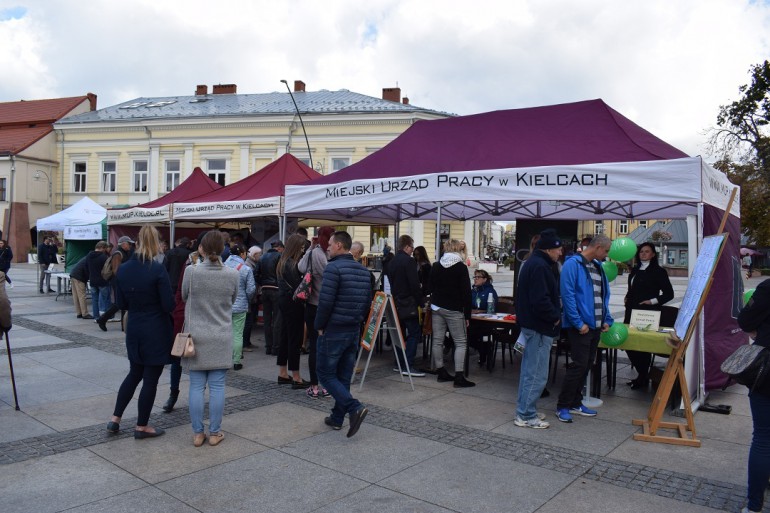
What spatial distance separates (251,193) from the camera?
1111 centimetres

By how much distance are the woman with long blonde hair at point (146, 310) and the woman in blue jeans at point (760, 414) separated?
4.27 metres

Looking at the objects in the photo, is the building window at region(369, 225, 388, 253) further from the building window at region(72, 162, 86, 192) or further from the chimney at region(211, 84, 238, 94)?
the building window at region(72, 162, 86, 192)

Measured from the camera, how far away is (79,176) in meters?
38.0

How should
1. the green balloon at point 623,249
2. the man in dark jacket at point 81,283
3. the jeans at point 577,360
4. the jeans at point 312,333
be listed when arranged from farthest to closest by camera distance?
the man in dark jacket at point 81,283, the green balloon at point 623,249, the jeans at point 312,333, the jeans at point 577,360

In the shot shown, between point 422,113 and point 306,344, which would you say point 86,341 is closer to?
point 306,344

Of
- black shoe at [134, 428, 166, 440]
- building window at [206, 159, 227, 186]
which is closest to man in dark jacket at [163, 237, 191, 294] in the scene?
black shoe at [134, 428, 166, 440]

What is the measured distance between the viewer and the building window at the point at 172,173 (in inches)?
1410

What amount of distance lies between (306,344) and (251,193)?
3397 millimetres

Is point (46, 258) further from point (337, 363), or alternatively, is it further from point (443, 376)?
point (337, 363)

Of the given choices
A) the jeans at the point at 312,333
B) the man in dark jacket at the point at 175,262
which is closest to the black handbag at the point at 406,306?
the jeans at the point at 312,333

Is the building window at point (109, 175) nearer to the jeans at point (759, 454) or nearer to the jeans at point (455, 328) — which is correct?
the jeans at point (455, 328)

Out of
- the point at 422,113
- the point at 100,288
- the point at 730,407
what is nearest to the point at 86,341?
the point at 100,288

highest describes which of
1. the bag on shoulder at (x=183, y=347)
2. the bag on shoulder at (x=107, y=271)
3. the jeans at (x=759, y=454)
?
the bag on shoulder at (x=107, y=271)

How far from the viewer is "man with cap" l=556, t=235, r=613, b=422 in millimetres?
5398
